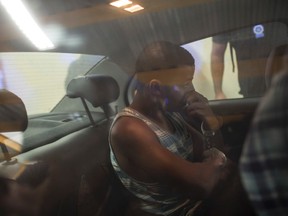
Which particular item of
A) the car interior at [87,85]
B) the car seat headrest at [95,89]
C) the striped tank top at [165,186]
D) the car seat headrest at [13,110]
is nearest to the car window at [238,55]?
the car interior at [87,85]

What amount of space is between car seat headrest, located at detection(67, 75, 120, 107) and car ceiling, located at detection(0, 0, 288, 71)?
0.08 metres

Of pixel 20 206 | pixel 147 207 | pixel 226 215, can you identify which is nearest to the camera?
pixel 226 215

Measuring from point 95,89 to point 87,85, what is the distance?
1.2 inches

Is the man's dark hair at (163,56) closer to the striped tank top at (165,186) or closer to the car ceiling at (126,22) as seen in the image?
the car ceiling at (126,22)

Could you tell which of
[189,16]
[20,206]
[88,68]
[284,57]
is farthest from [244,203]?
[20,206]

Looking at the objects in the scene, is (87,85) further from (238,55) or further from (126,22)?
(238,55)

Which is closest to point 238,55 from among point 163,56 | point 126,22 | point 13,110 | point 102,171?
point 163,56

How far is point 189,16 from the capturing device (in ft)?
3.26

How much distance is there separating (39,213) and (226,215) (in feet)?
2.03

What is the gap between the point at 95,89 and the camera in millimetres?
1178

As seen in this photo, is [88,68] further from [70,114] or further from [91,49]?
[70,114]

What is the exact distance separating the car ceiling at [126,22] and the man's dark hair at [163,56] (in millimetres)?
23

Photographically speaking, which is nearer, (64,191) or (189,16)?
(189,16)

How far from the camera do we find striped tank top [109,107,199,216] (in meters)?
0.99
